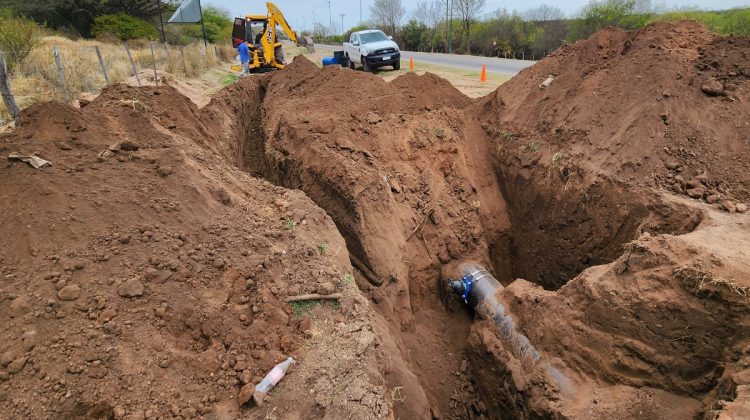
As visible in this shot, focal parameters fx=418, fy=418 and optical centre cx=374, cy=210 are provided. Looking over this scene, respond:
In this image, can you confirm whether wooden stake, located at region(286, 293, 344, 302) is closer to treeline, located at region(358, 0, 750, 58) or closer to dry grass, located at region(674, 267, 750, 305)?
dry grass, located at region(674, 267, 750, 305)

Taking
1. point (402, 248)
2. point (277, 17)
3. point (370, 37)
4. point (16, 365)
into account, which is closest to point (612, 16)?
point (370, 37)

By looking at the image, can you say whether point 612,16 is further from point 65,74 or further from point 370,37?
point 65,74

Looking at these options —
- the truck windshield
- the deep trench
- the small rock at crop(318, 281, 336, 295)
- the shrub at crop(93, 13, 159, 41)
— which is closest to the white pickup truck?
the truck windshield

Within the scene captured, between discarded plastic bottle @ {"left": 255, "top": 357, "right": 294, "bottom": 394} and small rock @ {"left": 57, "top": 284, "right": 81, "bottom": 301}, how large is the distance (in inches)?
59.8

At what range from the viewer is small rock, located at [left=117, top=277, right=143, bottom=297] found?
128 inches

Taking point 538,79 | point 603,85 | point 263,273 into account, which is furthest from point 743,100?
point 263,273

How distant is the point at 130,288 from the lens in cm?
327

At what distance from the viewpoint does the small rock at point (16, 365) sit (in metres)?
2.66

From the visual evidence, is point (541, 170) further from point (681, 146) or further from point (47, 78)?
point (47, 78)

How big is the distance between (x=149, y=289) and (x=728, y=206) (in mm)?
6071

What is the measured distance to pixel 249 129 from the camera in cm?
1078

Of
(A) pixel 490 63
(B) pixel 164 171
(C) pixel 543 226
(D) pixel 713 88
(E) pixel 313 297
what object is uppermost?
(A) pixel 490 63

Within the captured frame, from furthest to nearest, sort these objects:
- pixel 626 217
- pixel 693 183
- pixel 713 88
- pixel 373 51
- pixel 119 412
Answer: pixel 373 51 → pixel 713 88 → pixel 626 217 → pixel 693 183 → pixel 119 412

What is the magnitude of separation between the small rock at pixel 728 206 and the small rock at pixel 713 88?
6.54 ft
